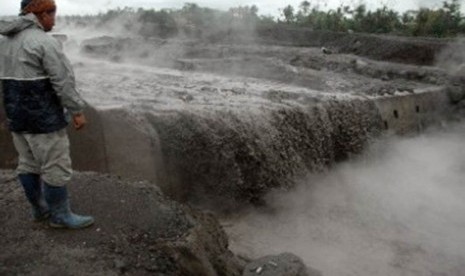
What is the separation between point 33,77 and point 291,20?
17605 millimetres

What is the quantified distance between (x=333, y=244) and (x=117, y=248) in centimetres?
350

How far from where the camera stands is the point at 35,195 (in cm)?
373

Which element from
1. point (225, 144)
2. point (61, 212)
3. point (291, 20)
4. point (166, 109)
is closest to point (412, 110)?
point (225, 144)

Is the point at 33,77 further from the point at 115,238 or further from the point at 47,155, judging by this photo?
the point at 115,238

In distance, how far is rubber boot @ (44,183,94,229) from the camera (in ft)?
11.8

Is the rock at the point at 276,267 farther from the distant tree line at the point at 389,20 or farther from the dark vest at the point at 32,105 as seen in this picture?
the distant tree line at the point at 389,20

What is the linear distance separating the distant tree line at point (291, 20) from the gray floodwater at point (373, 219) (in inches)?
281

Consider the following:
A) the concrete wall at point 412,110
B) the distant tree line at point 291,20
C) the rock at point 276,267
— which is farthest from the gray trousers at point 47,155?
the distant tree line at point 291,20

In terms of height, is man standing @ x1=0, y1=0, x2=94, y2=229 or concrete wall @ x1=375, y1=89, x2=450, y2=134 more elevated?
man standing @ x1=0, y1=0, x2=94, y2=229

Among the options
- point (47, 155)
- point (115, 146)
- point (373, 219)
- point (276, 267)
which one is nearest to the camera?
point (47, 155)

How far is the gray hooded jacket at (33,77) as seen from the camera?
3.31m

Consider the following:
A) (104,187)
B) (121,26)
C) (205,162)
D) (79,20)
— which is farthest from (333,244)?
(79,20)

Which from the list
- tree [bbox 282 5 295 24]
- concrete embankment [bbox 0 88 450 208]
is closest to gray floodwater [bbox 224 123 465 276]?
concrete embankment [bbox 0 88 450 208]

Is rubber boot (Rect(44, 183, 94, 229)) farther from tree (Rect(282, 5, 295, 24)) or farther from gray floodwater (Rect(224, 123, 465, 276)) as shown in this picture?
tree (Rect(282, 5, 295, 24))
